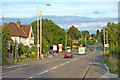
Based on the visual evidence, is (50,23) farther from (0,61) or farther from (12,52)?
(0,61)

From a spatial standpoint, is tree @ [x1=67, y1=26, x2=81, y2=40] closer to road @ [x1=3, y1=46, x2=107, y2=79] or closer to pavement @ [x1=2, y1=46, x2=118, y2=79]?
road @ [x1=3, y1=46, x2=107, y2=79]

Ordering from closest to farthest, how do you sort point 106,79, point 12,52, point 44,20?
point 106,79 → point 12,52 → point 44,20

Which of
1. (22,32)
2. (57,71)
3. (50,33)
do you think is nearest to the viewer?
(57,71)

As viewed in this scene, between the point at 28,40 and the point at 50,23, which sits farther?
the point at 50,23

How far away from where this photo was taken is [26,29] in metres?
71.1

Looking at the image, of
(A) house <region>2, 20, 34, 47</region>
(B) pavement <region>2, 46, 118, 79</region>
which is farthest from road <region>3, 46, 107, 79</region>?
(A) house <region>2, 20, 34, 47</region>

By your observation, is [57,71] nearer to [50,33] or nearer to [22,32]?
[22,32]

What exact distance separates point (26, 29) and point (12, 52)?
93.3 feet

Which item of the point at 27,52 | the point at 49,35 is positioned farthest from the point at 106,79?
the point at 49,35

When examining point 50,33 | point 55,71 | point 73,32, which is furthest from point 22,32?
point 73,32

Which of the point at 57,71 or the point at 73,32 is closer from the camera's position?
the point at 57,71

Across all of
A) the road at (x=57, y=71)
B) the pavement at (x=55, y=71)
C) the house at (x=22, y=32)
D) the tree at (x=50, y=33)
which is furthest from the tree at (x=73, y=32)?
the pavement at (x=55, y=71)

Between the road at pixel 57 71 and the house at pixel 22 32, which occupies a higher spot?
the house at pixel 22 32

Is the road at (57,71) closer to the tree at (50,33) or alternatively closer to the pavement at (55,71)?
the pavement at (55,71)
